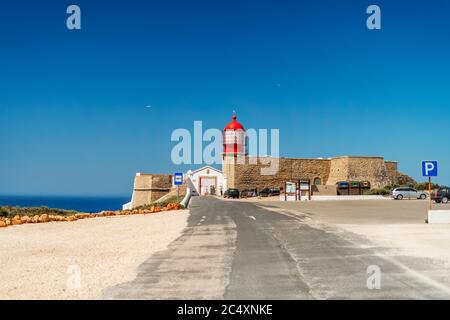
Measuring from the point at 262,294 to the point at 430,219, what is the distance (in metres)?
16.9

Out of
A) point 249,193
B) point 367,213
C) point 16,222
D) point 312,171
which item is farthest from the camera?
point 312,171

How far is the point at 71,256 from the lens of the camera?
13422mm

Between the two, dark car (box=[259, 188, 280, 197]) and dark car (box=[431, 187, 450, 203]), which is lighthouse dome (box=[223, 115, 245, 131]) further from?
dark car (box=[431, 187, 450, 203])

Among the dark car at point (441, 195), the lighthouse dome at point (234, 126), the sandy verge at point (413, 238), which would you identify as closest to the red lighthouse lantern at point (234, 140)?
the lighthouse dome at point (234, 126)

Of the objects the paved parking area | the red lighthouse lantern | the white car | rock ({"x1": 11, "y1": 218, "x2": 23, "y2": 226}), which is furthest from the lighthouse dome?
rock ({"x1": 11, "y1": 218, "x2": 23, "y2": 226})

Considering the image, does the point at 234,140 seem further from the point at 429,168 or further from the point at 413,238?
the point at 413,238

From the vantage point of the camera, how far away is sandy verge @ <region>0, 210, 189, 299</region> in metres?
8.96

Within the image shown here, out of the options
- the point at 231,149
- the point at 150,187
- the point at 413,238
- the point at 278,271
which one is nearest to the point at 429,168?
the point at 413,238

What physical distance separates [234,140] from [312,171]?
1402 cm

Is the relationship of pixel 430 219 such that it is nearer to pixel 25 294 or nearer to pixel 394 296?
pixel 394 296

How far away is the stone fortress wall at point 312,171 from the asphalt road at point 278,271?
6124 centimetres

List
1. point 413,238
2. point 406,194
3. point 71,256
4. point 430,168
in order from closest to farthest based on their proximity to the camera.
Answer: point 71,256 < point 413,238 < point 430,168 < point 406,194

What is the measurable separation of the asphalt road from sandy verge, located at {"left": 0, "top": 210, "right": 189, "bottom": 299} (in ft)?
1.73

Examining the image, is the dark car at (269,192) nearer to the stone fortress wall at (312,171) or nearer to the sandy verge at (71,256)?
the stone fortress wall at (312,171)
